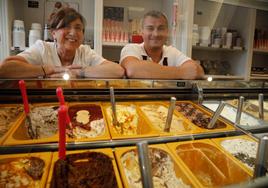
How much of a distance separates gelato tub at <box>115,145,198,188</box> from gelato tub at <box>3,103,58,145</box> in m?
0.27

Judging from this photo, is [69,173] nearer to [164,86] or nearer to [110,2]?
[164,86]

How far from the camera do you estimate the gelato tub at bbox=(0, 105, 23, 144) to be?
2.85 ft

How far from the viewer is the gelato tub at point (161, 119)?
978mm

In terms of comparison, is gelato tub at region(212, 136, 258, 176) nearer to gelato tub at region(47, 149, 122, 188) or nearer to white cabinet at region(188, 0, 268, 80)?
gelato tub at region(47, 149, 122, 188)

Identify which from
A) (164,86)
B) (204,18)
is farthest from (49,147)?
(204,18)

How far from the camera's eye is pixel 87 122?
1.05 m

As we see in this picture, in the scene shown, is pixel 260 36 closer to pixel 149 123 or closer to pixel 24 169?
pixel 149 123

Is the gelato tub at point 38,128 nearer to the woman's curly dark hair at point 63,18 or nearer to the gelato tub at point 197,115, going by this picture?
the gelato tub at point 197,115

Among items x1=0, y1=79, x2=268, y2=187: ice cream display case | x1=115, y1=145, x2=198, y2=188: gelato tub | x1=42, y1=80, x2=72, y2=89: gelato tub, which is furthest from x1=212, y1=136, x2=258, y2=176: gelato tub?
x1=42, y1=80, x2=72, y2=89: gelato tub

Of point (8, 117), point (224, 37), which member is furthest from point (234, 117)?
A: point (224, 37)

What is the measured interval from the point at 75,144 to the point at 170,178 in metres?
0.34

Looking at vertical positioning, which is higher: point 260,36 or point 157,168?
point 260,36

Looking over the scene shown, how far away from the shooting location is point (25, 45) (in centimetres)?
249

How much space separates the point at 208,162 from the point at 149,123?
299 millimetres
